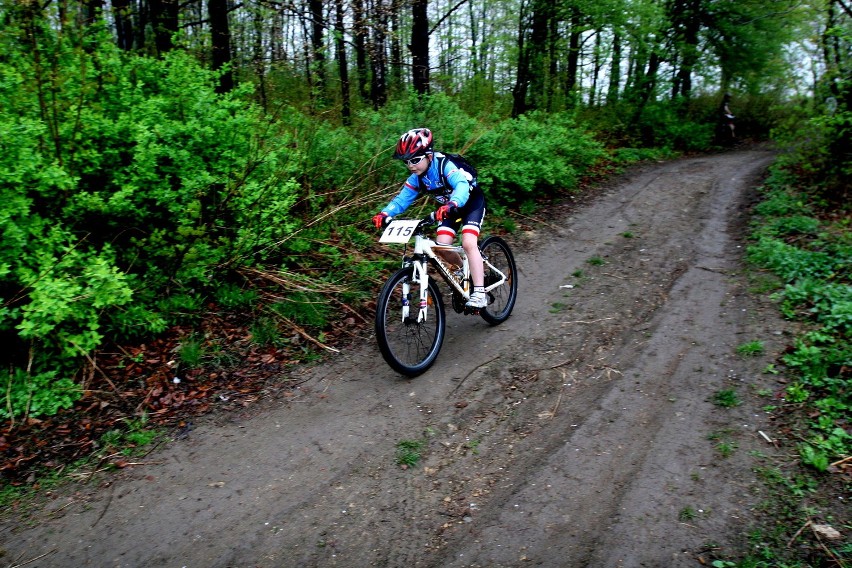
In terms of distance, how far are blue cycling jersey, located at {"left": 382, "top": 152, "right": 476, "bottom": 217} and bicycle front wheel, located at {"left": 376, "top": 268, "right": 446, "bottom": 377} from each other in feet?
2.73

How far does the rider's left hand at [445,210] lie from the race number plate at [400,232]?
0.75 ft

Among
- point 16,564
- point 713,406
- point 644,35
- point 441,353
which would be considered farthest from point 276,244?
point 644,35

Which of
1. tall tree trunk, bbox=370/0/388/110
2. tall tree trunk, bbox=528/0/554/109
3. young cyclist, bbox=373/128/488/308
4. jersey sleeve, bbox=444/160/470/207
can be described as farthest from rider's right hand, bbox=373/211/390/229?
tall tree trunk, bbox=528/0/554/109

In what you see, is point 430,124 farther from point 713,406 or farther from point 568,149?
point 713,406

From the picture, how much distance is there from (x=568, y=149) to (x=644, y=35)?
24.0 ft

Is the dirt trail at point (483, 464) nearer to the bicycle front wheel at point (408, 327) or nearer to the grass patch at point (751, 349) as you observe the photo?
the grass patch at point (751, 349)

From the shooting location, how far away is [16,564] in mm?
3424

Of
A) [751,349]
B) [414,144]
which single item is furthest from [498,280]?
[751,349]

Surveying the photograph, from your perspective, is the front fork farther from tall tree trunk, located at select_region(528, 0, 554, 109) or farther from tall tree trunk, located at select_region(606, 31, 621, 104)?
tall tree trunk, located at select_region(606, 31, 621, 104)

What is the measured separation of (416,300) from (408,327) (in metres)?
0.28

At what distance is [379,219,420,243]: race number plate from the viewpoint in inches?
200

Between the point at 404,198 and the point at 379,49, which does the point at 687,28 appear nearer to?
the point at 379,49

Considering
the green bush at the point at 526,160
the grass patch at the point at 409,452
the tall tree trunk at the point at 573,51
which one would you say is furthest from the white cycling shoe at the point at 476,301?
the tall tree trunk at the point at 573,51

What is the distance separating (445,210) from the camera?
5.14 meters
